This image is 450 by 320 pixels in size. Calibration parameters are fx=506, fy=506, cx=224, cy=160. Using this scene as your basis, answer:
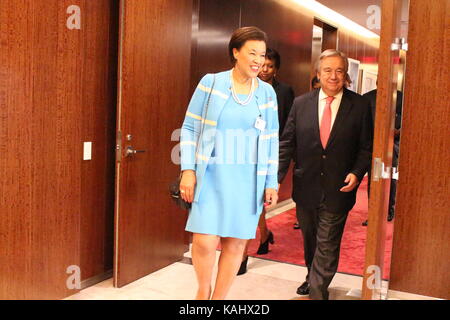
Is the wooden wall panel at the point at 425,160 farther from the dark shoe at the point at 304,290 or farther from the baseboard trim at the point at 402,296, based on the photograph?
the dark shoe at the point at 304,290

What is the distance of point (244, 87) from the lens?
2.68m

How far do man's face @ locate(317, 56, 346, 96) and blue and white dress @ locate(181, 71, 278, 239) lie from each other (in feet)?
2.73

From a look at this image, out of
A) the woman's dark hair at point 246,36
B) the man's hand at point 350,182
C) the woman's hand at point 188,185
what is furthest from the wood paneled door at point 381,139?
the woman's hand at point 188,185

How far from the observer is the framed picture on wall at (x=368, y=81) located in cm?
668

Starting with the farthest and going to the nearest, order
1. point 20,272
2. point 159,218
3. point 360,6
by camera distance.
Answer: point 360,6 → point 159,218 → point 20,272

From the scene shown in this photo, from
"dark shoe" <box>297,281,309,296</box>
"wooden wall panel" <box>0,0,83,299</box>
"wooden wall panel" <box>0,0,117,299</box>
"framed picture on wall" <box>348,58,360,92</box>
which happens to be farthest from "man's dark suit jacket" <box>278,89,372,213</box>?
"framed picture on wall" <box>348,58,360,92</box>

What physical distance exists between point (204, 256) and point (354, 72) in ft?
17.1

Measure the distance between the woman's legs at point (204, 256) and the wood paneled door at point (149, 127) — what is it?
983 mm

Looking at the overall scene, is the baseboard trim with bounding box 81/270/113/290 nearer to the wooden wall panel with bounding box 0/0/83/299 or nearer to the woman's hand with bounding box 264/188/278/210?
the wooden wall panel with bounding box 0/0/83/299

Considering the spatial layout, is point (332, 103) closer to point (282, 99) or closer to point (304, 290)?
point (282, 99)

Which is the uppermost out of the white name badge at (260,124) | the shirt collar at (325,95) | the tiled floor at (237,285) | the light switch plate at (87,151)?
the shirt collar at (325,95)

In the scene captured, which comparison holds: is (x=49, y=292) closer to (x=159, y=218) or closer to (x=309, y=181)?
(x=159, y=218)
